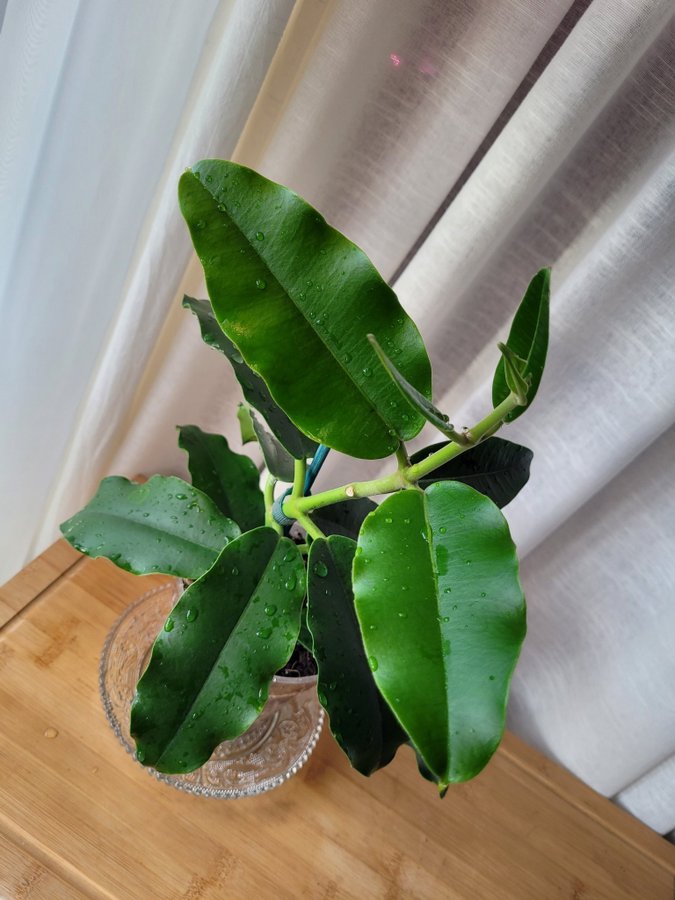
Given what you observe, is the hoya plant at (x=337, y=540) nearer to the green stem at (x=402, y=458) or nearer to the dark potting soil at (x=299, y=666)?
the green stem at (x=402, y=458)

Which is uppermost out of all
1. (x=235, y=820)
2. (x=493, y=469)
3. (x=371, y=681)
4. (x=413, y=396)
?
(x=413, y=396)

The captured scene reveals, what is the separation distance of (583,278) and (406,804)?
0.62 metres

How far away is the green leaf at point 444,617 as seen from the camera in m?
0.35

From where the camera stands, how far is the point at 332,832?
2.32 ft

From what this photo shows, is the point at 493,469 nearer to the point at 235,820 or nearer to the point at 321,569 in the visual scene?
the point at 321,569

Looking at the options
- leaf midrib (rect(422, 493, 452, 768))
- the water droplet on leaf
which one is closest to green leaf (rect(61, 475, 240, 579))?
the water droplet on leaf

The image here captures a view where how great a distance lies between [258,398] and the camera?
53cm

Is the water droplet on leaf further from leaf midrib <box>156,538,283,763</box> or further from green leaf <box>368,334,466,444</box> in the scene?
green leaf <box>368,334,466,444</box>

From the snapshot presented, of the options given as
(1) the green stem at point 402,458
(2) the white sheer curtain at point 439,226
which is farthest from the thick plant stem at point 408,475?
(2) the white sheer curtain at point 439,226

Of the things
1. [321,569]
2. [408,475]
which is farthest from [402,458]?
[321,569]

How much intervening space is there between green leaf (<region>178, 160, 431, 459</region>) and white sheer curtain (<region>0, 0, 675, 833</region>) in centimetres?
22

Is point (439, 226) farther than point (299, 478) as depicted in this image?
Yes

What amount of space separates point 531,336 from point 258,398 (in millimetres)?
222

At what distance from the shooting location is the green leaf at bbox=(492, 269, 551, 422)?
395 millimetres
